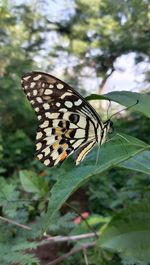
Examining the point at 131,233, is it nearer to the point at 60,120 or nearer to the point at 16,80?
the point at 60,120

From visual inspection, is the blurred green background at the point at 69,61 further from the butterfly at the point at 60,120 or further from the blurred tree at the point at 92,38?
the butterfly at the point at 60,120

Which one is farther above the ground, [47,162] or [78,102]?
[78,102]

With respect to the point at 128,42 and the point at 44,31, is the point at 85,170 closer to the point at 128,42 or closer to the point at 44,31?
the point at 128,42

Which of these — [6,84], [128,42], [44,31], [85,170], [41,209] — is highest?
[44,31]

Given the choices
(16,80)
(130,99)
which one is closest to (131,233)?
(130,99)

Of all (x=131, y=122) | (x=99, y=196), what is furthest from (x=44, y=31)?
(x=99, y=196)

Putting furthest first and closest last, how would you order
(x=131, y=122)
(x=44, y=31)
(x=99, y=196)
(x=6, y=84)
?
(x=44, y=31), (x=6, y=84), (x=131, y=122), (x=99, y=196)
